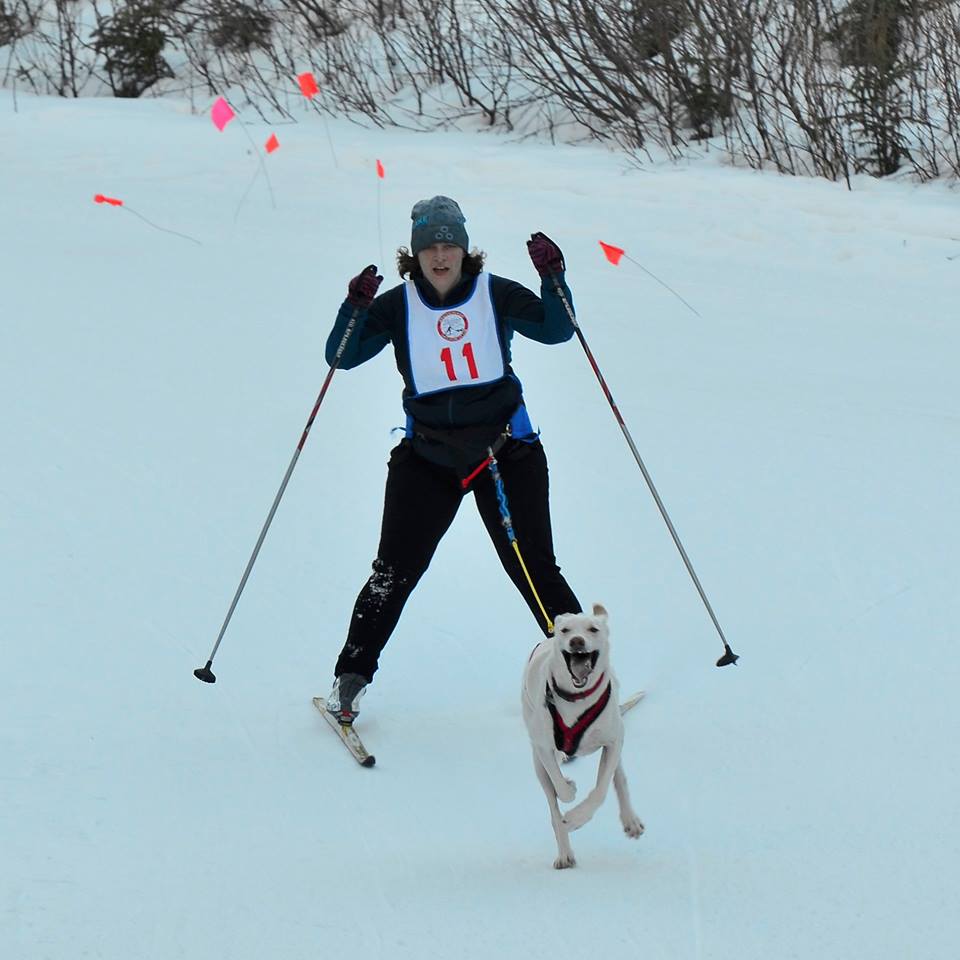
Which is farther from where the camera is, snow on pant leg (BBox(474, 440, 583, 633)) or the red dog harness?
snow on pant leg (BBox(474, 440, 583, 633))

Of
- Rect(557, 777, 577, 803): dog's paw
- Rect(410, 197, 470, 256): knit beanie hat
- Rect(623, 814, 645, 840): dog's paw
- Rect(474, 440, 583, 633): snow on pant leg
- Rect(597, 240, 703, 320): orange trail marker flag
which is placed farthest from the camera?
Rect(597, 240, 703, 320): orange trail marker flag

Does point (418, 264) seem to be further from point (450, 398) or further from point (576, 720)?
point (576, 720)

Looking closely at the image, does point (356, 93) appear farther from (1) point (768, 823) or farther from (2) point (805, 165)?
(1) point (768, 823)

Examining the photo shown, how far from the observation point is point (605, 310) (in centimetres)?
745

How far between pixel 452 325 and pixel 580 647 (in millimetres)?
1131

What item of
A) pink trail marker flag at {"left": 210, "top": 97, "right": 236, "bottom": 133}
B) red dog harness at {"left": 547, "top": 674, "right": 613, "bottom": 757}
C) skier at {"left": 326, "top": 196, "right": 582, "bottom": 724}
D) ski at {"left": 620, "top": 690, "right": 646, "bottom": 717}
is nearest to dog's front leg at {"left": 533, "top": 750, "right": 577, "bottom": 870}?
red dog harness at {"left": 547, "top": 674, "right": 613, "bottom": 757}

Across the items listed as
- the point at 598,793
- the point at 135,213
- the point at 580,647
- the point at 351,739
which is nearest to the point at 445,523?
the point at 351,739

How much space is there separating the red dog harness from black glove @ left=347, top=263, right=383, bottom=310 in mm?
1273

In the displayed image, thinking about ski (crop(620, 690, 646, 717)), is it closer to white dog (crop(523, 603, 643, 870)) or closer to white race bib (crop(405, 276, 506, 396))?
white dog (crop(523, 603, 643, 870))

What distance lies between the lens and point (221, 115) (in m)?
10.2

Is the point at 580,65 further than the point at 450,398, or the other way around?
the point at 580,65

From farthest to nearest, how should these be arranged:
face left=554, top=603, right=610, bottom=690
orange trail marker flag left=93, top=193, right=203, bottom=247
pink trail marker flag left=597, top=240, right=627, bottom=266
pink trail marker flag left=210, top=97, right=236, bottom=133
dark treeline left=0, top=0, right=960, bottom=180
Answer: pink trail marker flag left=210, top=97, right=236, bottom=133 < dark treeline left=0, top=0, right=960, bottom=180 < orange trail marker flag left=93, top=193, right=203, bottom=247 < pink trail marker flag left=597, top=240, right=627, bottom=266 < face left=554, top=603, right=610, bottom=690

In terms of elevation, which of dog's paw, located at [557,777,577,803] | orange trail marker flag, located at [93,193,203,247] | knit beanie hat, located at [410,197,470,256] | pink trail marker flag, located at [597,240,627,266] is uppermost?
knit beanie hat, located at [410,197,470,256]

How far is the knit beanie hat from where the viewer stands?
379cm
